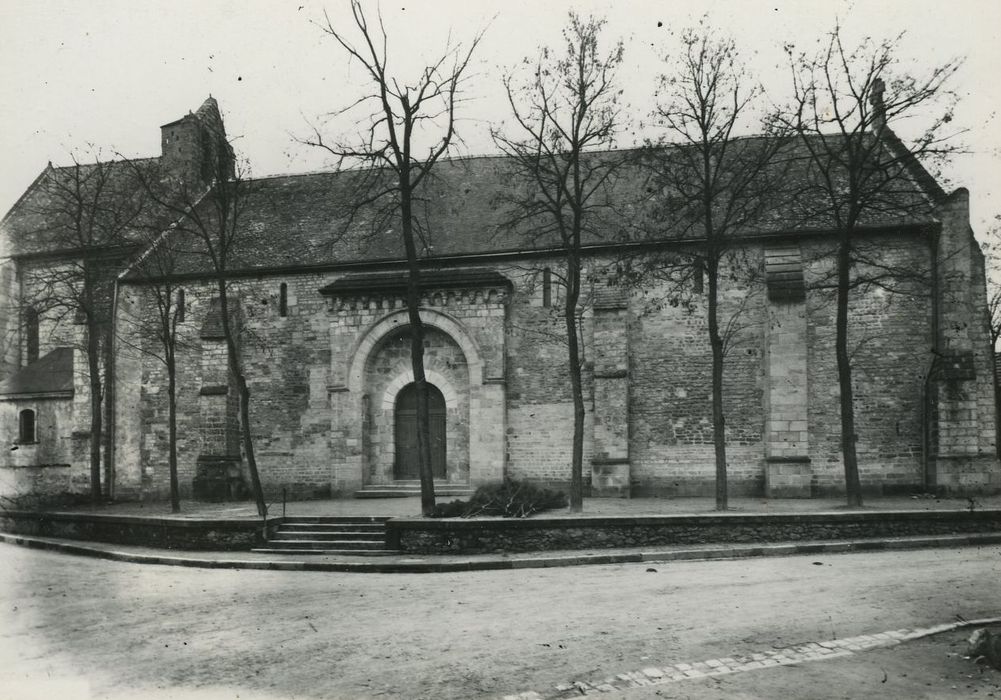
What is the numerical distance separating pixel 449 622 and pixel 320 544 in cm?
685

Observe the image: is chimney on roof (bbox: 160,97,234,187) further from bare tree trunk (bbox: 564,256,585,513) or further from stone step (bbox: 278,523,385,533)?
bare tree trunk (bbox: 564,256,585,513)

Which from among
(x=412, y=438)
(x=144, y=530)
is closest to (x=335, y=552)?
(x=144, y=530)

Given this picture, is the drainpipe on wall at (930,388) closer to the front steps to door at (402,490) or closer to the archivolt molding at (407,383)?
the front steps to door at (402,490)

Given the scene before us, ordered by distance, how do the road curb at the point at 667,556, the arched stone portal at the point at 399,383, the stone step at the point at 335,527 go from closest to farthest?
the road curb at the point at 667,556, the stone step at the point at 335,527, the arched stone portal at the point at 399,383

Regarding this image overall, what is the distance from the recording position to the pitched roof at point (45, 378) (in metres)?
26.1

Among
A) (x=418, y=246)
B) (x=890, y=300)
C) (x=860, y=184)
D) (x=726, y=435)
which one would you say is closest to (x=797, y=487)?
(x=726, y=435)

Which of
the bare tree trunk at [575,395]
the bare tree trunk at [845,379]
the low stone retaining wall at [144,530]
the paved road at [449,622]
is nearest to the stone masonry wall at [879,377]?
the bare tree trunk at [845,379]

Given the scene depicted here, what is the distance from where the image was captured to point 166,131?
2727 centimetres

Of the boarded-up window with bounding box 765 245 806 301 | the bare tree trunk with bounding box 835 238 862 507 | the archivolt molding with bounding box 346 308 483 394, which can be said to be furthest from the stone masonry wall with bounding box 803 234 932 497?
the archivolt molding with bounding box 346 308 483 394

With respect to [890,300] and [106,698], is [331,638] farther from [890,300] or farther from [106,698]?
[890,300]

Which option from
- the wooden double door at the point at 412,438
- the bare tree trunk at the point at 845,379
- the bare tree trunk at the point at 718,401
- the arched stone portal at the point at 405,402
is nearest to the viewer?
the bare tree trunk at the point at 718,401

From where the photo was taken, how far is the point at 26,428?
26.4m

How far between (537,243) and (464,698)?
16889 millimetres

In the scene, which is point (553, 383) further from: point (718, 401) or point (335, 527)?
point (335, 527)
